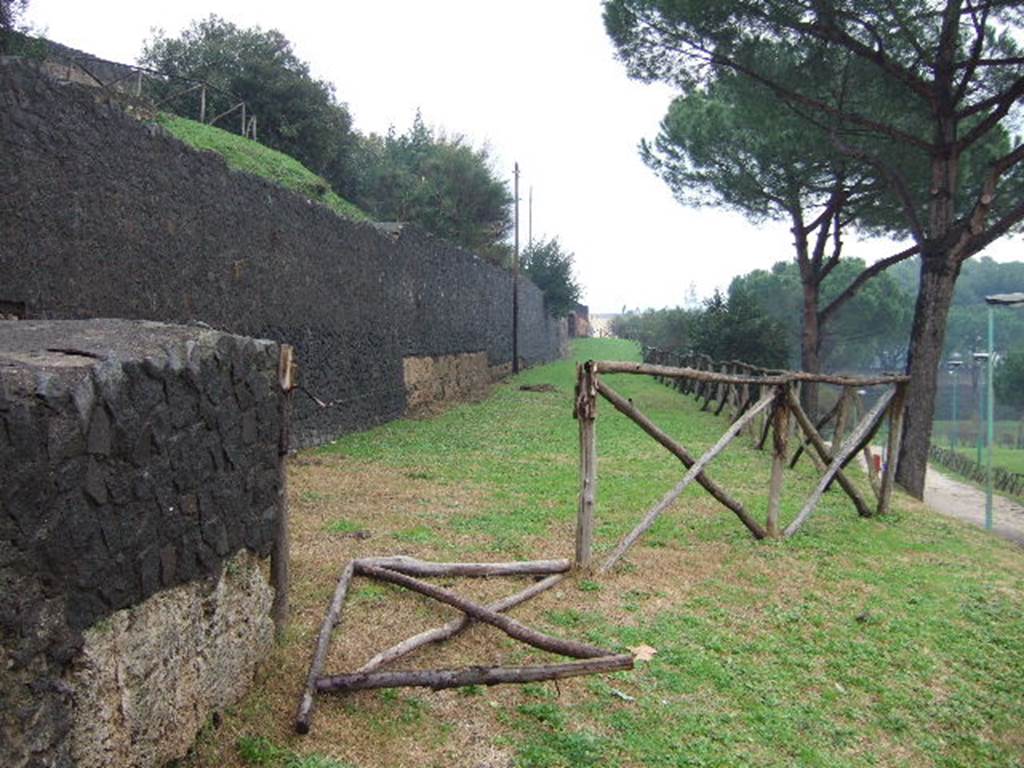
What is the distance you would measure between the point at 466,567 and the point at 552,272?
3548 cm

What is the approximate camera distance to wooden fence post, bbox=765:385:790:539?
687 centimetres

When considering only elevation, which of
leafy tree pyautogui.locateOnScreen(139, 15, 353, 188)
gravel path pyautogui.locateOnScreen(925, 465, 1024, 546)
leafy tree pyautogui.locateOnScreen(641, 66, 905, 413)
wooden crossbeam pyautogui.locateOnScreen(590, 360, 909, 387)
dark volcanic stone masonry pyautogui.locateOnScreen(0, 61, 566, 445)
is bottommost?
gravel path pyautogui.locateOnScreen(925, 465, 1024, 546)

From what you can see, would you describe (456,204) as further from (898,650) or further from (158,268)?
(898,650)

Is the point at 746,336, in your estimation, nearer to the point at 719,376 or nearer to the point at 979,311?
the point at 719,376

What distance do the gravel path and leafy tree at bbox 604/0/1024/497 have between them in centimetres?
383

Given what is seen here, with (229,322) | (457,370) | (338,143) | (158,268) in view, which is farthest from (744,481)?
(338,143)

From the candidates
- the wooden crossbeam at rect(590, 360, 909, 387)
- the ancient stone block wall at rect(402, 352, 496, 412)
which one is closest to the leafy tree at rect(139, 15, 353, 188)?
the ancient stone block wall at rect(402, 352, 496, 412)

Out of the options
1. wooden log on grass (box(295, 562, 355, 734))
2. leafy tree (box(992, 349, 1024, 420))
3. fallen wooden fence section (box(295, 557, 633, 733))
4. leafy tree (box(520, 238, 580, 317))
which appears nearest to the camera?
wooden log on grass (box(295, 562, 355, 734))

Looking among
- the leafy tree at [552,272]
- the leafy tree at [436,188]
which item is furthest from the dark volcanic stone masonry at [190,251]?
the leafy tree at [552,272]

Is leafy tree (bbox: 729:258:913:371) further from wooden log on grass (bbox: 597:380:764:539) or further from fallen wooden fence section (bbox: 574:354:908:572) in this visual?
wooden log on grass (bbox: 597:380:764:539)

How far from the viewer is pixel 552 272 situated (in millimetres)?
40000

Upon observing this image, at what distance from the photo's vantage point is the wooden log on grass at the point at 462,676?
360 cm

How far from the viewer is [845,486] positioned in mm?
8234

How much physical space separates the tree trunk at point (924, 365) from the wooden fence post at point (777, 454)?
17.9 ft
